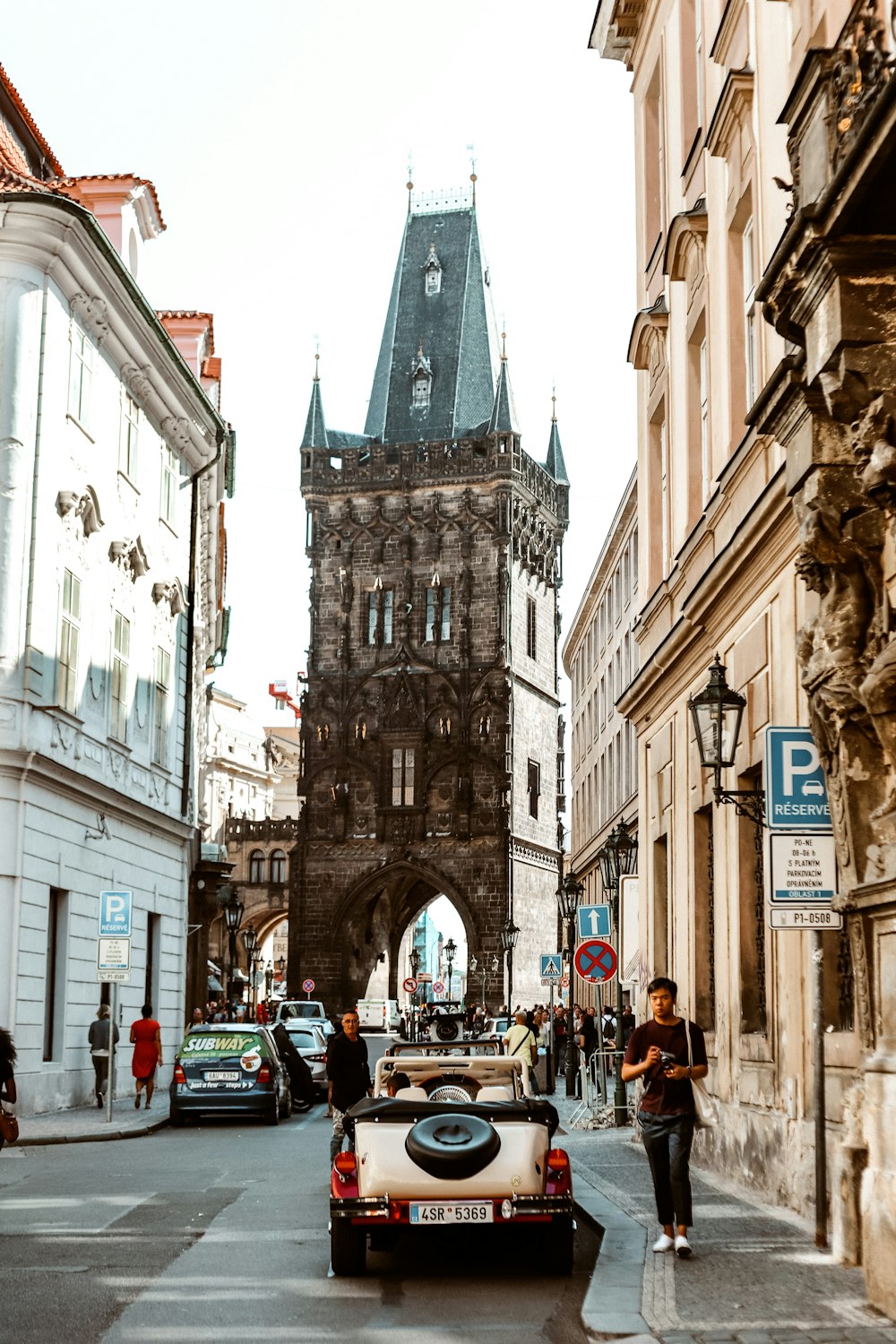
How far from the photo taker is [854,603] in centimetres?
962

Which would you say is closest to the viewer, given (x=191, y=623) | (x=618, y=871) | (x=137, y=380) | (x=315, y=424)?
(x=618, y=871)

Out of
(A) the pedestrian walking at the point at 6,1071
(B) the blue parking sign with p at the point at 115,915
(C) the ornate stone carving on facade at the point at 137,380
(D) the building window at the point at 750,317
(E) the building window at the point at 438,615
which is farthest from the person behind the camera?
(E) the building window at the point at 438,615

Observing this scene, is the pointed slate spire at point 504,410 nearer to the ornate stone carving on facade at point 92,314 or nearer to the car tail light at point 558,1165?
the ornate stone carving on facade at point 92,314

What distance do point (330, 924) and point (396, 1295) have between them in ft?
225

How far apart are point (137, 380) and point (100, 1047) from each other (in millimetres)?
11737

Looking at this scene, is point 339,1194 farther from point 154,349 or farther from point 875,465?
point 154,349

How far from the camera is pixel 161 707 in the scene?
110 ft

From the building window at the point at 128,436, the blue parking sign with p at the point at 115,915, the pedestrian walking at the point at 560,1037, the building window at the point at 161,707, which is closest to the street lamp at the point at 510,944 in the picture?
the pedestrian walking at the point at 560,1037

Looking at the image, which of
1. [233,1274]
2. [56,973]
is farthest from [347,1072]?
[56,973]

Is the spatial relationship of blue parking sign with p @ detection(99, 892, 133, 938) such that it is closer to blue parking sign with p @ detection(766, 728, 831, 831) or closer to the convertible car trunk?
the convertible car trunk

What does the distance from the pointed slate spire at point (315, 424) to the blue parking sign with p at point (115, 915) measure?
62.0 m

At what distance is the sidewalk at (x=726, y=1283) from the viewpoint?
787cm

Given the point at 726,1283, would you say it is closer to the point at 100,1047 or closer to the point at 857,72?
the point at 857,72

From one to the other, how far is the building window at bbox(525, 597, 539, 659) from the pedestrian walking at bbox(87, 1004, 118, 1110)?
55.5 meters
